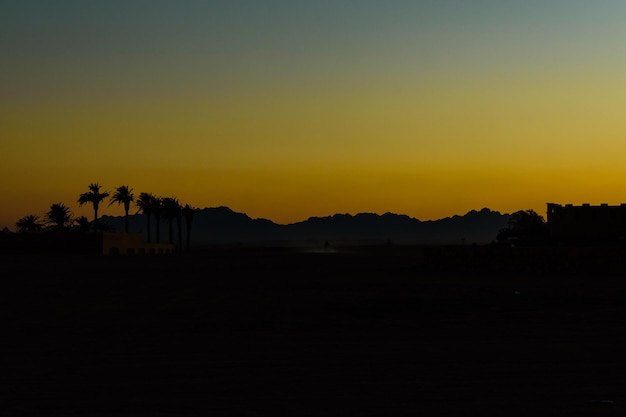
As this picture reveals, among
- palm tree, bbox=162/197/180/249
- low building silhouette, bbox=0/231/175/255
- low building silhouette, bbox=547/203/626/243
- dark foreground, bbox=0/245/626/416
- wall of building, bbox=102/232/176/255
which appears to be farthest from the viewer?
palm tree, bbox=162/197/180/249

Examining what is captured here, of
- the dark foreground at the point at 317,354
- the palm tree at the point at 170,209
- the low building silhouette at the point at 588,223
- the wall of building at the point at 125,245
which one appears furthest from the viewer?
the palm tree at the point at 170,209

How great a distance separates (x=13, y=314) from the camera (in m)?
24.4

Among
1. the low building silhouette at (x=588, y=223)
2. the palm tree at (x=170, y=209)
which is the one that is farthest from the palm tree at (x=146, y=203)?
the low building silhouette at (x=588, y=223)

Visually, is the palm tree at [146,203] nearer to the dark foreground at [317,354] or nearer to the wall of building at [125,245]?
the wall of building at [125,245]

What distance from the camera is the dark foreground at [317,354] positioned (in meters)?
11.0

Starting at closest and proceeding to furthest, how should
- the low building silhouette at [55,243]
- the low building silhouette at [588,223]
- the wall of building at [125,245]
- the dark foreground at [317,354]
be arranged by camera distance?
the dark foreground at [317,354]
the low building silhouette at [588,223]
the low building silhouette at [55,243]
the wall of building at [125,245]

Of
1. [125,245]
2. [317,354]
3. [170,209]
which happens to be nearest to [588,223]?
[317,354]

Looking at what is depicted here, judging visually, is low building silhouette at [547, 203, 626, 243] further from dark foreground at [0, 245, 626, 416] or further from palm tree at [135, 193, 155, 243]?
palm tree at [135, 193, 155, 243]

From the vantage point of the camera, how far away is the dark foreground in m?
11.0

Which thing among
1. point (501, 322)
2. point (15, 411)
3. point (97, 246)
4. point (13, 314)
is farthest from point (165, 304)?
point (97, 246)

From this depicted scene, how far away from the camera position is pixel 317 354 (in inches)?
618

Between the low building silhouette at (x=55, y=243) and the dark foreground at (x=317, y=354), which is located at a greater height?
the low building silhouette at (x=55, y=243)

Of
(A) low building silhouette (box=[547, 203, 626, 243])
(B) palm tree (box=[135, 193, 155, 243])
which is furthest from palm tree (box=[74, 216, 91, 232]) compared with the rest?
(A) low building silhouette (box=[547, 203, 626, 243])

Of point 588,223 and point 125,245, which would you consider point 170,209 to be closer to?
point 125,245
